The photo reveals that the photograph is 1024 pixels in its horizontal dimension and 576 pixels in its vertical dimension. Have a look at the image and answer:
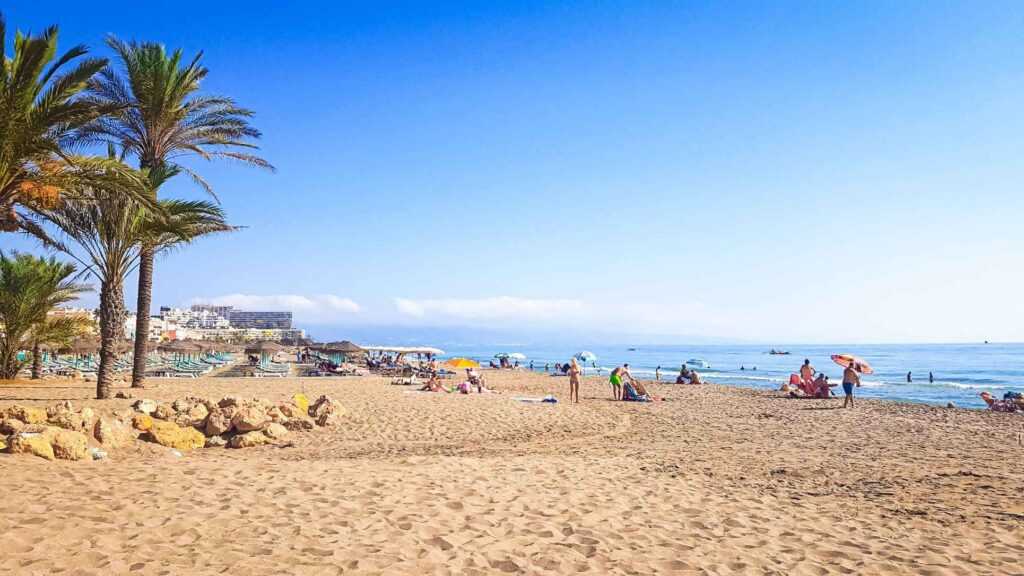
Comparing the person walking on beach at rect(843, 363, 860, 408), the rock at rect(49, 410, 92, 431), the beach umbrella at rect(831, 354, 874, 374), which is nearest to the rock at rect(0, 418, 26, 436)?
the rock at rect(49, 410, 92, 431)

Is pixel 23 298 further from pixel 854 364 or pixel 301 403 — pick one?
pixel 854 364

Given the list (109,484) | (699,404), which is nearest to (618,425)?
(699,404)

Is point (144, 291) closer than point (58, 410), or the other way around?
point (58, 410)

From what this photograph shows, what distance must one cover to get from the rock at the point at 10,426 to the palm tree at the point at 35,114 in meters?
3.39

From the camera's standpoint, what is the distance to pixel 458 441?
453 inches

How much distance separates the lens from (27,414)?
29.7 ft

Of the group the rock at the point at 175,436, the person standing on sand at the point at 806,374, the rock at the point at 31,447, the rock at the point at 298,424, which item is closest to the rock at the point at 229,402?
the rock at the point at 298,424

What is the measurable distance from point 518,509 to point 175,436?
717 centimetres

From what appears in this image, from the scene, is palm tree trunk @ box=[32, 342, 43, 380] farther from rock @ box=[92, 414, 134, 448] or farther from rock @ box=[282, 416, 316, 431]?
rock @ box=[92, 414, 134, 448]

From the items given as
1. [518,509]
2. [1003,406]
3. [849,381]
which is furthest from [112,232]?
[1003,406]

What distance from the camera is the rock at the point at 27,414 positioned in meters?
8.95

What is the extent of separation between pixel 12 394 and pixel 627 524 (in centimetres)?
1678

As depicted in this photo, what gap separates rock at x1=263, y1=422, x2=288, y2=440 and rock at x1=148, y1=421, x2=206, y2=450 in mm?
1080

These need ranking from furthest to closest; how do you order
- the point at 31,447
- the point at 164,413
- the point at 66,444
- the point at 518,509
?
the point at 164,413 → the point at 66,444 → the point at 31,447 → the point at 518,509
